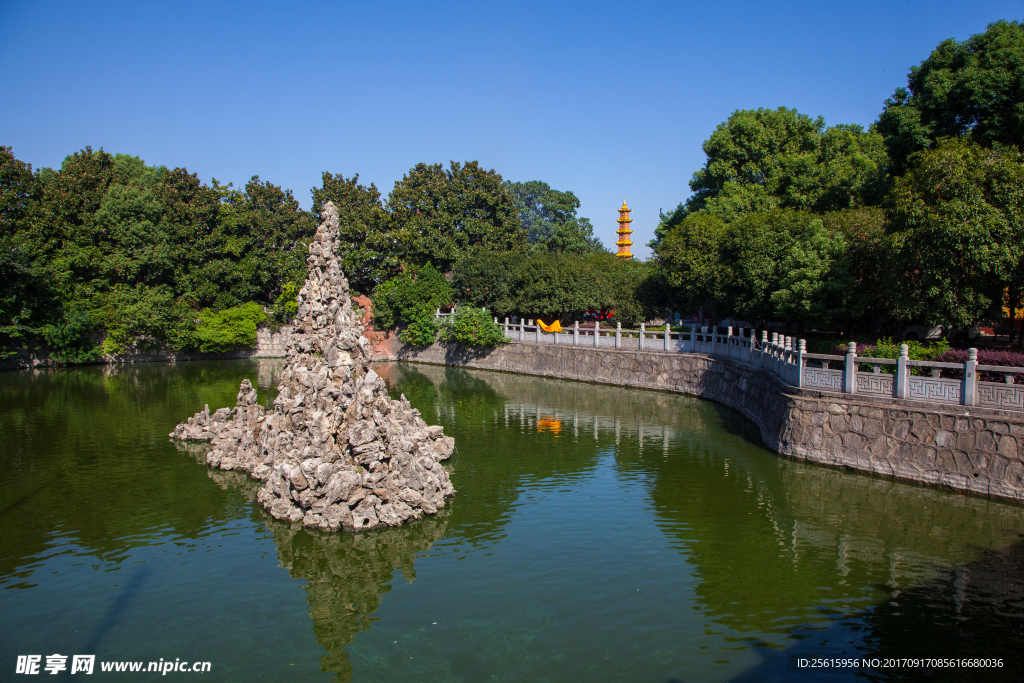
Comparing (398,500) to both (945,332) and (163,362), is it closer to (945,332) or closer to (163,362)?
(945,332)

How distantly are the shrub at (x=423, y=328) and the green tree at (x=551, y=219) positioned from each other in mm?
13686

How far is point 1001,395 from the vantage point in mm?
12445

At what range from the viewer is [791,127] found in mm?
33625

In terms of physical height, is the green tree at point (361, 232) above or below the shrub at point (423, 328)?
above

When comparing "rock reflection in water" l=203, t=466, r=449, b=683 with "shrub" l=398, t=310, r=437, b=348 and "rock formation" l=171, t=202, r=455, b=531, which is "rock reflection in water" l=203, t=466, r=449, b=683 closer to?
"rock formation" l=171, t=202, r=455, b=531

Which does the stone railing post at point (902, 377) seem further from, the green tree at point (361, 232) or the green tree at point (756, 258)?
the green tree at point (361, 232)

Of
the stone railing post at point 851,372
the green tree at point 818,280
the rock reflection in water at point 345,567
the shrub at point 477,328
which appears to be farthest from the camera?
the shrub at point 477,328

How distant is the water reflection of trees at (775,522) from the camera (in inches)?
355

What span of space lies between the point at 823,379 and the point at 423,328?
2482cm

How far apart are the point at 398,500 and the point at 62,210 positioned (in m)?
30.0

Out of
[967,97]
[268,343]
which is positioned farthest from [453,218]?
[967,97]

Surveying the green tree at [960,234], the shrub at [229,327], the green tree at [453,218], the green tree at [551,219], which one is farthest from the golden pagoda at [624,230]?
the green tree at [960,234]

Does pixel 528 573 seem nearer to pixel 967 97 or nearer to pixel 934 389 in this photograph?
pixel 934 389

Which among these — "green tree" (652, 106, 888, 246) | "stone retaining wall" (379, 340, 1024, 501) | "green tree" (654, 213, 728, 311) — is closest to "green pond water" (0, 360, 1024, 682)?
"stone retaining wall" (379, 340, 1024, 501)
